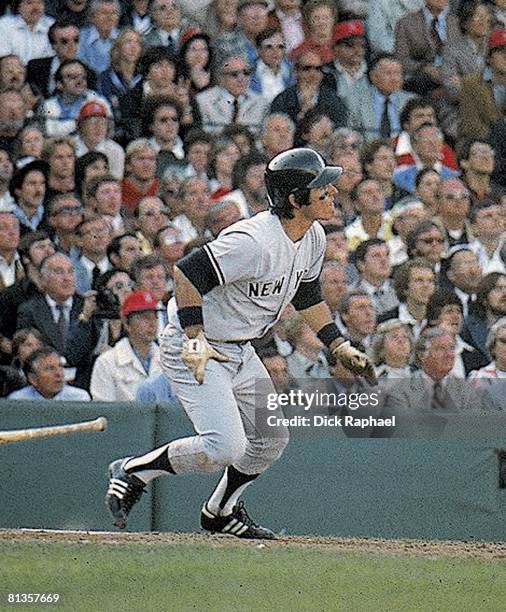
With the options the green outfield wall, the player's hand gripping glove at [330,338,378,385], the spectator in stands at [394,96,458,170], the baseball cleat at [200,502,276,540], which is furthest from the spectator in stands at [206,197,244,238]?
the baseball cleat at [200,502,276,540]

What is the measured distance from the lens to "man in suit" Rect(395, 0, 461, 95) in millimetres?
8977

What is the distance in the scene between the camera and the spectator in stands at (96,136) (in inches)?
317

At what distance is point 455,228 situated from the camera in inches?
336

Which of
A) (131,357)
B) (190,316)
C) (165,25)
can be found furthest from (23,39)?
(190,316)

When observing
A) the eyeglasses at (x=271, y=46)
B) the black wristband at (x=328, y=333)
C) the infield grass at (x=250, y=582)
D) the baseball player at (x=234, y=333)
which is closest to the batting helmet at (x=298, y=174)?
the baseball player at (x=234, y=333)

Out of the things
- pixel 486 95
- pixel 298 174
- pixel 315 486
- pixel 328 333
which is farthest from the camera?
pixel 486 95

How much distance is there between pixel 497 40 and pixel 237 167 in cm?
214

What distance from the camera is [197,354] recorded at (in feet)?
18.3

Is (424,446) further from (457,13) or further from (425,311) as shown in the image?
(457,13)

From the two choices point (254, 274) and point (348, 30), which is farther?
point (348, 30)

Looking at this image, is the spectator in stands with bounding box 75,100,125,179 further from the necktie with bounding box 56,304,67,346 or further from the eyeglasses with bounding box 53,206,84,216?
the necktie with bounding box 56,304,67,346

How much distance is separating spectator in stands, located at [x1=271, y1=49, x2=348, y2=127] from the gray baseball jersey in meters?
2.57

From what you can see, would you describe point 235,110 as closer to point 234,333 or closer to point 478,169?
point 478,169

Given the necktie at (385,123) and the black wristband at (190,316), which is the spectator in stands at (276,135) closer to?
the necktie at (385,123)
